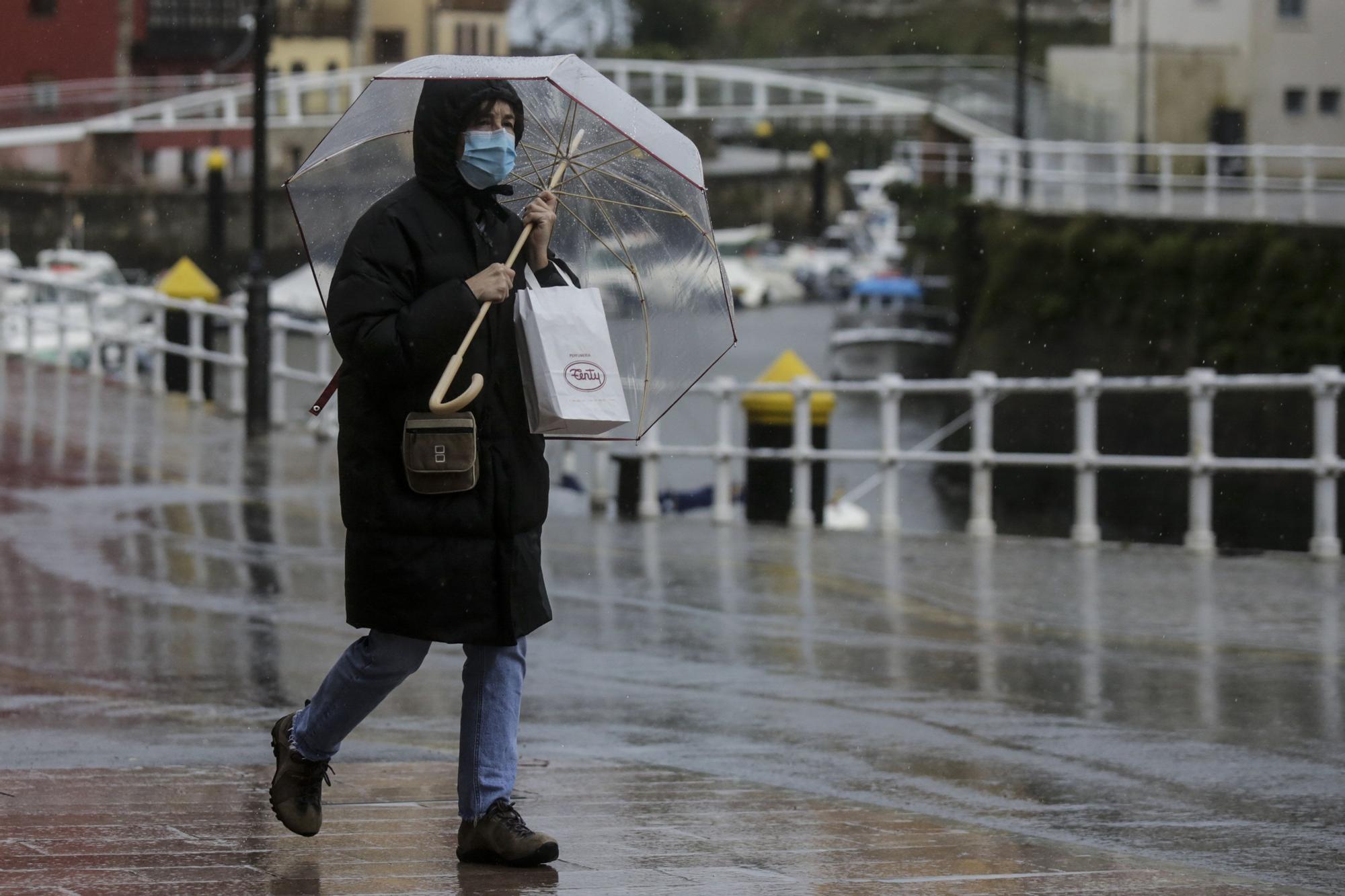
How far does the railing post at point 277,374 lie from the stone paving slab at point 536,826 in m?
13.0

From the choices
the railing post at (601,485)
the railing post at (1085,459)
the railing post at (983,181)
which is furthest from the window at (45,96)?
the railing post at (1085,459)

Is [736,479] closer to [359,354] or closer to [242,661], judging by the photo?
[242,661]

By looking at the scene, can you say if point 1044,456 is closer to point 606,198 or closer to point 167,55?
point 606,198

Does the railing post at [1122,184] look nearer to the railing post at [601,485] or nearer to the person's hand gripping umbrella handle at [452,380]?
the railing post at [601,485]

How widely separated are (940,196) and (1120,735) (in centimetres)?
5307

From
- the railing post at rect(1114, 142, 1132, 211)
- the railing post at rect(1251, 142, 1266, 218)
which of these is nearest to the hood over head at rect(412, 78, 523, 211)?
the railing post at rect(1251, 142, 1266, 218)

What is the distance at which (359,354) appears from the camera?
4.88 m

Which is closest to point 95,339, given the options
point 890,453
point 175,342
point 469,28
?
point 175,342

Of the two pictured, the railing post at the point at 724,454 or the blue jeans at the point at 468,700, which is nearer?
the blue jeans at the point at 468,700

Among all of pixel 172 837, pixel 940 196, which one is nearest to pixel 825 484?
pixel 172 837

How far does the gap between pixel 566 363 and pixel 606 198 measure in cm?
77

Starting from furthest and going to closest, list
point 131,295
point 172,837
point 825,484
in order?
point 131,295
point 825,484
point 172,837

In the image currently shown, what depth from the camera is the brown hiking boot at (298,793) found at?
5.08m

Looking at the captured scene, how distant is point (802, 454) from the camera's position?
49.8 ft
